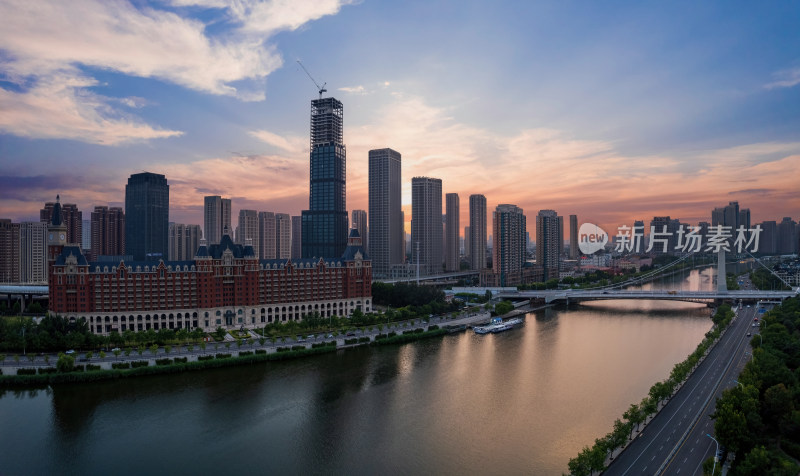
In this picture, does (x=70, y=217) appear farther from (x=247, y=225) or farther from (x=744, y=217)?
(x=744, y=217)

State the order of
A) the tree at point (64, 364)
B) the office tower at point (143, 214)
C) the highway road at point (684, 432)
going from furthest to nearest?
1. the office tower at point (143, 214)
2. the tree at point (64, 364)
3. the highway road at point (684, 432)

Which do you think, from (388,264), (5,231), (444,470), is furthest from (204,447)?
(388,264)

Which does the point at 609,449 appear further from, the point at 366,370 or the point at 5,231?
the point at 5,231

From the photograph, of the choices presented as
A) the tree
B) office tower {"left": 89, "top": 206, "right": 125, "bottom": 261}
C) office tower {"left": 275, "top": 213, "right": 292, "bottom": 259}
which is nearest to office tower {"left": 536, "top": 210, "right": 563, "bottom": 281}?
office tower {"left": 275, "top": 213, "right": 292, "bottom": 259}

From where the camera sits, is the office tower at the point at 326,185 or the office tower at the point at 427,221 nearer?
the office tower at the point at 326,185

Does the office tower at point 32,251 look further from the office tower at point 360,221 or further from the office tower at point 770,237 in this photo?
the office tower at point 770,237

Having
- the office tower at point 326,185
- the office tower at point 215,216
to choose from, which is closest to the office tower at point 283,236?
the office tower at point 215,216

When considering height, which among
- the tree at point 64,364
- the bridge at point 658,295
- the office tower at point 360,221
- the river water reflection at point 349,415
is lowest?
the river water reflection at point 349,415

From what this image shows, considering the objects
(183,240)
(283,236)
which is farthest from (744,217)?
(183,240)

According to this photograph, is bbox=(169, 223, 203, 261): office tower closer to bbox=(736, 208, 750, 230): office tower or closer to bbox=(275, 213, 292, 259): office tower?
bbox=(275, 213, 292, 259): office tower
